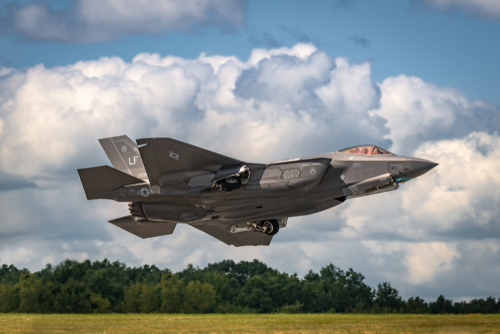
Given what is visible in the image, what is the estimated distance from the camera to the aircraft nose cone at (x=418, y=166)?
24922mm

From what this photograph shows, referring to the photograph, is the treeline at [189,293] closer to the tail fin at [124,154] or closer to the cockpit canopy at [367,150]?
the tail fin at [124,154]

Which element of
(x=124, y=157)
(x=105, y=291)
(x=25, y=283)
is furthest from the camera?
(x=105, y=291)

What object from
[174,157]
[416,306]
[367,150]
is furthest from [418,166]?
[416,306]

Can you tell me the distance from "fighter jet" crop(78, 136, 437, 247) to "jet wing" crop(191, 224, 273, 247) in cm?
512

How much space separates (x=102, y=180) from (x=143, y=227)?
5888mm

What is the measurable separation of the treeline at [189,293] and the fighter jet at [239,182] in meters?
23.6

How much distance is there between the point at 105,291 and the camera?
5409cm

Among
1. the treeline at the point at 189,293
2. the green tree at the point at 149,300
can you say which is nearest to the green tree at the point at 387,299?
the treeline at the point at 189,293

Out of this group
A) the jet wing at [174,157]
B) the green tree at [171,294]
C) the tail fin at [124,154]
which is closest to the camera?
the jet wing at [174,157]

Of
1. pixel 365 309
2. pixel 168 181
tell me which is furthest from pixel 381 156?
pixel 365 309

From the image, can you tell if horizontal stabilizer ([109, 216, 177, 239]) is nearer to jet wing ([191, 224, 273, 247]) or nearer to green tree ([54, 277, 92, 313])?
jet wing ([191, 224, 273, 247])

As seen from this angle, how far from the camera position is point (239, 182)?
2525 centimetres

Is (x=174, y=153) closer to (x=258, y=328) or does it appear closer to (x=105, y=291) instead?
(x=258, y=328)

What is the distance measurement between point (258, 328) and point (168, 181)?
27.4ft
